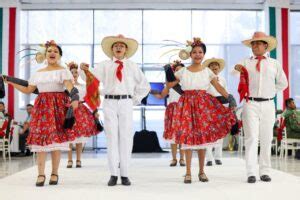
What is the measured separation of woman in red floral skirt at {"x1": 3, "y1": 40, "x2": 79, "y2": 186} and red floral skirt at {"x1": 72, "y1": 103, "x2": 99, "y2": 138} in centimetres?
158

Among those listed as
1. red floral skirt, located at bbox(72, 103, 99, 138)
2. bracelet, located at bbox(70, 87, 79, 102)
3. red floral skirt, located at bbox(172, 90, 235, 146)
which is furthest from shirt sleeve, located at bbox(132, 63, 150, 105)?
red floral skirt, located at bbox(72, 103, 99, 138)

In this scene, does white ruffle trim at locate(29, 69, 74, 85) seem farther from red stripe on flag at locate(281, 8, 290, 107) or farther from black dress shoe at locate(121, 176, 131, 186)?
red stripe on flag at locate(281, 8, 290, 107)

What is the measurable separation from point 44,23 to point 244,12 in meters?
5.63

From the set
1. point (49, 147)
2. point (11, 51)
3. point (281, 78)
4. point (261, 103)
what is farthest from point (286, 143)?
point (11, 51)

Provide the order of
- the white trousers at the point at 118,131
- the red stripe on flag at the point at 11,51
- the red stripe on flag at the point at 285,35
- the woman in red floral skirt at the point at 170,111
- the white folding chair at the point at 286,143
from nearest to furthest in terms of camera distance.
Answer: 1. the white trousers at the point at 118,131
2. the woman in red floral skirt at the point at 170,111
3. the white folding chair at the point at 286,143
4. the red stripe on flag at the point at 11,51
5. the red stripe on flag at the point at 285,35

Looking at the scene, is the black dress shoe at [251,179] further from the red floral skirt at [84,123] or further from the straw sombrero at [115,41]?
the red floral skirt at [84,123]

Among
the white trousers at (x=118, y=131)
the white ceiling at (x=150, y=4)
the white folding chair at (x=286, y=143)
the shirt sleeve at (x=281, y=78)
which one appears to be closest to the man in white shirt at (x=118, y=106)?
the white trousers at (x=118, y=131)

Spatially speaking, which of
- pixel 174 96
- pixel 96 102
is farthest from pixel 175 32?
pixel 96 102

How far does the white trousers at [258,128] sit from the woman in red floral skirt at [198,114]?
0.63 ft

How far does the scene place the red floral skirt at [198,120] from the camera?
4.55 m

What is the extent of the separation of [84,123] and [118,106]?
180 cm

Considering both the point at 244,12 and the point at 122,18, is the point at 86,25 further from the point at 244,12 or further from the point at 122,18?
the point at 244,12

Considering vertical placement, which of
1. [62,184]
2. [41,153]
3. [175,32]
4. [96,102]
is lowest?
[62,184]

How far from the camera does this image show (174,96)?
262 inches
